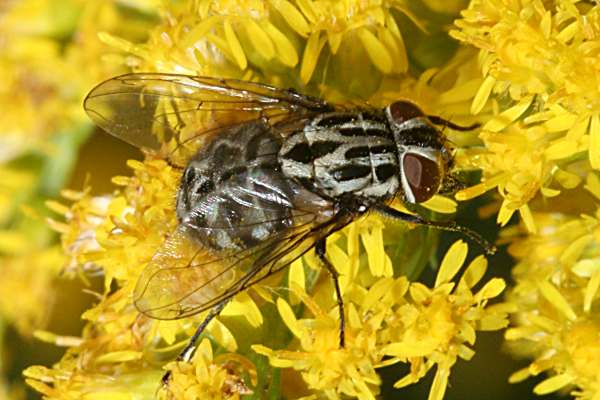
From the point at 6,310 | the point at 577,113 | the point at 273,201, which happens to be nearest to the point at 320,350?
the point at 273,201

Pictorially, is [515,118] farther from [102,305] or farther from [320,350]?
[102,305]

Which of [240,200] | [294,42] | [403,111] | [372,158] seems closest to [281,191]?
[240,200]

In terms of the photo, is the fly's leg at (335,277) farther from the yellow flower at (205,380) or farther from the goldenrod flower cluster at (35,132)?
the goldenrod flower cluster at (35,132)

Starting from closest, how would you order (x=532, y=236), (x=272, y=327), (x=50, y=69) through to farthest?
(x=272, y=327)
(x=532, y=236)
(x=50, y=69)

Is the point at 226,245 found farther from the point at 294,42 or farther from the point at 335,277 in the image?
the point at 294,42

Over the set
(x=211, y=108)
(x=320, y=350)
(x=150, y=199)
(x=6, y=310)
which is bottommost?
(x=6, y=310)

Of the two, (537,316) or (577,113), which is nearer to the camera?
(577,113)

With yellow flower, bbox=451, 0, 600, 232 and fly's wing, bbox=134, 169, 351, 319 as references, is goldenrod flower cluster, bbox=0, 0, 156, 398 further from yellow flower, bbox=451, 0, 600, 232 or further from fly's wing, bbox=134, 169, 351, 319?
yellow flower, bbox=451, 0, 600, 232

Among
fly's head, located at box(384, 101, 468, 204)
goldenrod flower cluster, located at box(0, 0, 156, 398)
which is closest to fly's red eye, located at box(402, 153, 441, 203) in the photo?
fly's head, located at box(384, 101, 468, 204)
